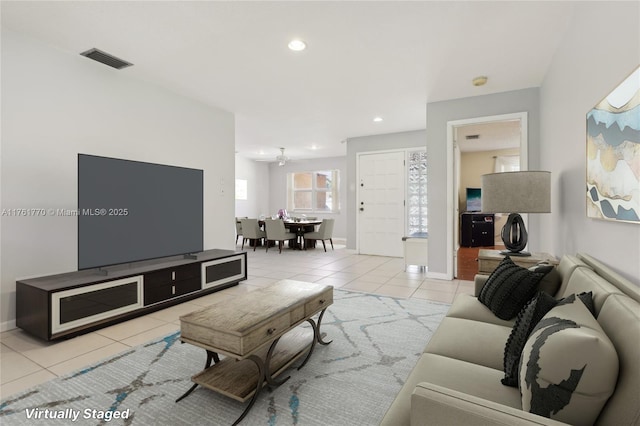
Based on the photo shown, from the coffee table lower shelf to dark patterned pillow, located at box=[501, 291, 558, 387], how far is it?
1220 mm

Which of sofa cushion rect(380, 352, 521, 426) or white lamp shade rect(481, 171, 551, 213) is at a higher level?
white lamp shade rect(481, 171, 551, 213)

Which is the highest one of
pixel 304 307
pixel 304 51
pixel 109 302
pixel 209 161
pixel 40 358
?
pixel 304 51

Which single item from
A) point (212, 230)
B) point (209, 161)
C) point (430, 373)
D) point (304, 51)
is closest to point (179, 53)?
point (304, 51)

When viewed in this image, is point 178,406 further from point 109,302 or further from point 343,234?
point 343,234

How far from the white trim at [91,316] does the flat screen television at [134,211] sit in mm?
218

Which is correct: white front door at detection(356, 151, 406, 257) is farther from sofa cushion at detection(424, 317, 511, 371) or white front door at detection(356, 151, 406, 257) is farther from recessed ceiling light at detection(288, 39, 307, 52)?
sofa cushion at detection(424, 317, 511, 371)

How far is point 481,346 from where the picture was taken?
5.13 feet

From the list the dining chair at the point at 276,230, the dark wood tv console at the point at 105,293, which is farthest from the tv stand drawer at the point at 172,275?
the dining chair at the point at 276,230

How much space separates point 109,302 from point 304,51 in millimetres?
2927

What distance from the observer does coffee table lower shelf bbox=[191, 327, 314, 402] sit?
1694 mm

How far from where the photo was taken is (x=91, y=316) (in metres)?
2.72

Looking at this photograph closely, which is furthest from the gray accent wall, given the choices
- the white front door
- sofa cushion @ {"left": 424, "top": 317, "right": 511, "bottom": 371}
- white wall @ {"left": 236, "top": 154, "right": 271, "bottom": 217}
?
white wall @ {"left": 236, "top": 154, "right": 271, "bottom": 217}

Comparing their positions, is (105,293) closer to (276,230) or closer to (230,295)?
(230,295)

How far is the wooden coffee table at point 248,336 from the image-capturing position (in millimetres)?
1623
